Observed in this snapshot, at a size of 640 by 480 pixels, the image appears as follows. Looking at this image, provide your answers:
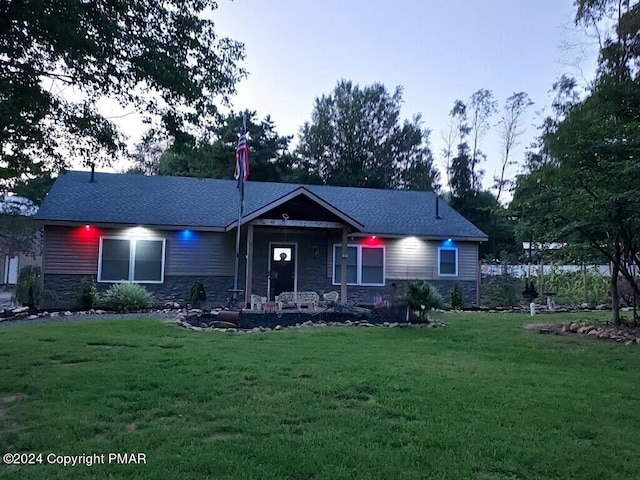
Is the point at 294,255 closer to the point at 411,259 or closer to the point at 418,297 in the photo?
the point at 411,259

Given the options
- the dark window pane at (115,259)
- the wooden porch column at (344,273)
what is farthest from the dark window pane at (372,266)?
the dark window pane at (115,259)

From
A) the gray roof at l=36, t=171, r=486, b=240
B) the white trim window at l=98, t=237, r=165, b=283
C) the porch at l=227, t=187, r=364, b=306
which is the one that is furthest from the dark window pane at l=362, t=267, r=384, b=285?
the white trim window at l=98, t=237, r=165, b=283

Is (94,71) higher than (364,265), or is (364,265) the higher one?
(94,71)

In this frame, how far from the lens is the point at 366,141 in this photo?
42.8 m

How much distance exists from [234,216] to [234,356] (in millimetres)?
9699

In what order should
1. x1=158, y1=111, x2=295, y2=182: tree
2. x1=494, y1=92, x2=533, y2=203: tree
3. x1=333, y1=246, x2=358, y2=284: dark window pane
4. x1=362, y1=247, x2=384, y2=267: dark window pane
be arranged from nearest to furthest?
x1=333, y1=246, x2=358, y2=284: dark window pane < x1=362, y1=247, x2=384, y2=267: dark window pane < x1=158, y1=111, x2=295, y2=182: tree < x1=494, y1=92, x2=533, y2=203: tree

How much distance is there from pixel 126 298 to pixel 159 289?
188cm

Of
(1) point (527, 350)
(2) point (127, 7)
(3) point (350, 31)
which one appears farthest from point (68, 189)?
(1) point (527, 350)

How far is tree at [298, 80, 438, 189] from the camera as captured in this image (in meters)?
41.3

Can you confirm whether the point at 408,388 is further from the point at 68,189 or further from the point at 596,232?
the point at 68,189

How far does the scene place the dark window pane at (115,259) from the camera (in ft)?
50.0

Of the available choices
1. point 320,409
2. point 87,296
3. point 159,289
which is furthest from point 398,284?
point 320,409

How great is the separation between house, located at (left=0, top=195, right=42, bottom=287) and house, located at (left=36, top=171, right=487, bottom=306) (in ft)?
45.7

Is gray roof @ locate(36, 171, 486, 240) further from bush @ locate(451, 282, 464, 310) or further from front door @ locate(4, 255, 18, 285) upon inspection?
front door @ locate(4, 255, 18, 285)
